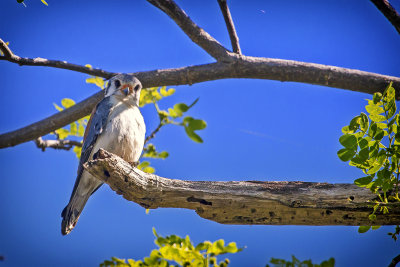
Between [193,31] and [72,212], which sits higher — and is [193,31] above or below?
above

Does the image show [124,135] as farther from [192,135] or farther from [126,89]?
[192,135]

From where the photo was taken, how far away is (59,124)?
187 inches

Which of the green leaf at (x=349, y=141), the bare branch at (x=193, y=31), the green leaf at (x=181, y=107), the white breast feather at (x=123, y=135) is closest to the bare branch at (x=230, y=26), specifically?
the bare branch at (x=193, y=31)

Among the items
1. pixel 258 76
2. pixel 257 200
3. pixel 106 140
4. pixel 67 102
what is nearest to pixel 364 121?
pixel 257 200

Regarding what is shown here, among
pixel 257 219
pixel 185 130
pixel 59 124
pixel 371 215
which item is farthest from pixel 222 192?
pixel 59 124

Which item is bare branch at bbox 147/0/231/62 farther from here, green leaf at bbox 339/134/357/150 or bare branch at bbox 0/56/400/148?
green leaf at bbox 339/134/357/150

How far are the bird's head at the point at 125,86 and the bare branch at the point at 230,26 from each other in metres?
1.25

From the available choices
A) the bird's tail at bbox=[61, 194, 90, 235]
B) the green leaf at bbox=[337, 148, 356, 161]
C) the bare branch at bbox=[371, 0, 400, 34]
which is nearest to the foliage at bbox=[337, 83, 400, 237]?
the green leaf at bbox=[337, 148, 356, 161]

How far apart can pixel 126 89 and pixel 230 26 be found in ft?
4.77

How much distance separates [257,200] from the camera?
3104mm

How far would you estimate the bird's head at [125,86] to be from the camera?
443cm

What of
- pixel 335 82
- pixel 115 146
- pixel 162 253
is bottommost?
pixel 162 253

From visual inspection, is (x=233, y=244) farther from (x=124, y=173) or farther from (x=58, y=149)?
(x=58, y=149)

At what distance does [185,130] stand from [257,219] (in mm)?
1674
